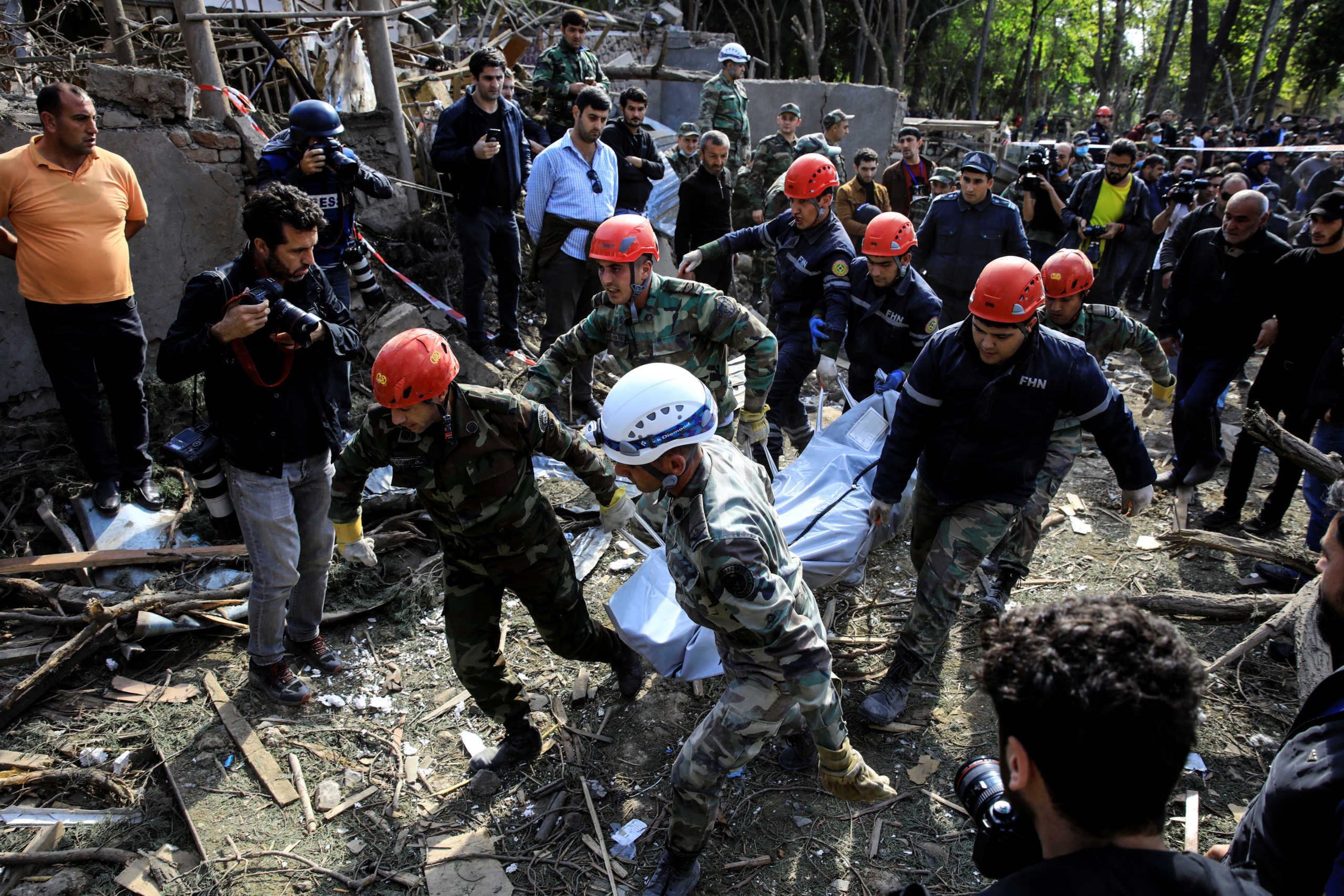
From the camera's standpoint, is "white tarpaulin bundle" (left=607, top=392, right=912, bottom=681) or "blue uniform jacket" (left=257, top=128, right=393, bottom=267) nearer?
"white tarpaulin bundle" (left=607, top=392, right=912, bottom=681)

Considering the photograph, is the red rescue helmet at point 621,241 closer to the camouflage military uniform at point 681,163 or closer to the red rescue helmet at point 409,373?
the red rescue helmet at point 409,373

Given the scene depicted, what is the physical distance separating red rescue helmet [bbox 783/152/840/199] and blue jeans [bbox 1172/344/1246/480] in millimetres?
2946

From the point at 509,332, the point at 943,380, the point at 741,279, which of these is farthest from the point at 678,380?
the point at 741,279

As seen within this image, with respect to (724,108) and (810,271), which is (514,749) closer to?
(810,271)

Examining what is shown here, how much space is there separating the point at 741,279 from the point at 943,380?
23.2ft

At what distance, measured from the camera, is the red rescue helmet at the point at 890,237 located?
4.82m

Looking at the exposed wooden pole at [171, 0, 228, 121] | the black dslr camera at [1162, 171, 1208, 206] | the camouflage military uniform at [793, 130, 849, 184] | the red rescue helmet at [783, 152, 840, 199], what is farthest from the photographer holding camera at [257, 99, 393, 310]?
the black dslr camera at [1162, 171, 1208, 206]

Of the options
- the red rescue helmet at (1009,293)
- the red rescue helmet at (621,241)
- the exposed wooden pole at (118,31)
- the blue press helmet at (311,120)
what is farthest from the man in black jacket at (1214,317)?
the exposed wooden pole at (118,31)

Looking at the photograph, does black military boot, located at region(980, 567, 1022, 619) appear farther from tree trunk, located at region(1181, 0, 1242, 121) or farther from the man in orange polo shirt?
tree trunk, located at region(1181, 0, 1242, 121)

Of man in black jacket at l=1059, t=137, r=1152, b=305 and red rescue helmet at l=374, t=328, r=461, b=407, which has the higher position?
red rescue helmet at l=374, t=328, r=461, b=407

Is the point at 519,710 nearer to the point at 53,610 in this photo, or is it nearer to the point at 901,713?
the point at 901,713

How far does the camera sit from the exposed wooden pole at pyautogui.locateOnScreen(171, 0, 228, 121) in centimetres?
588

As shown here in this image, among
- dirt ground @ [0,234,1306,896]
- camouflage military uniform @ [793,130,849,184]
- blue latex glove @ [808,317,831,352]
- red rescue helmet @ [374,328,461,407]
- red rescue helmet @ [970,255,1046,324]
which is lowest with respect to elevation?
dirt ground @ [0,234,1306,896]

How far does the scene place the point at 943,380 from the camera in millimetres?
3668
